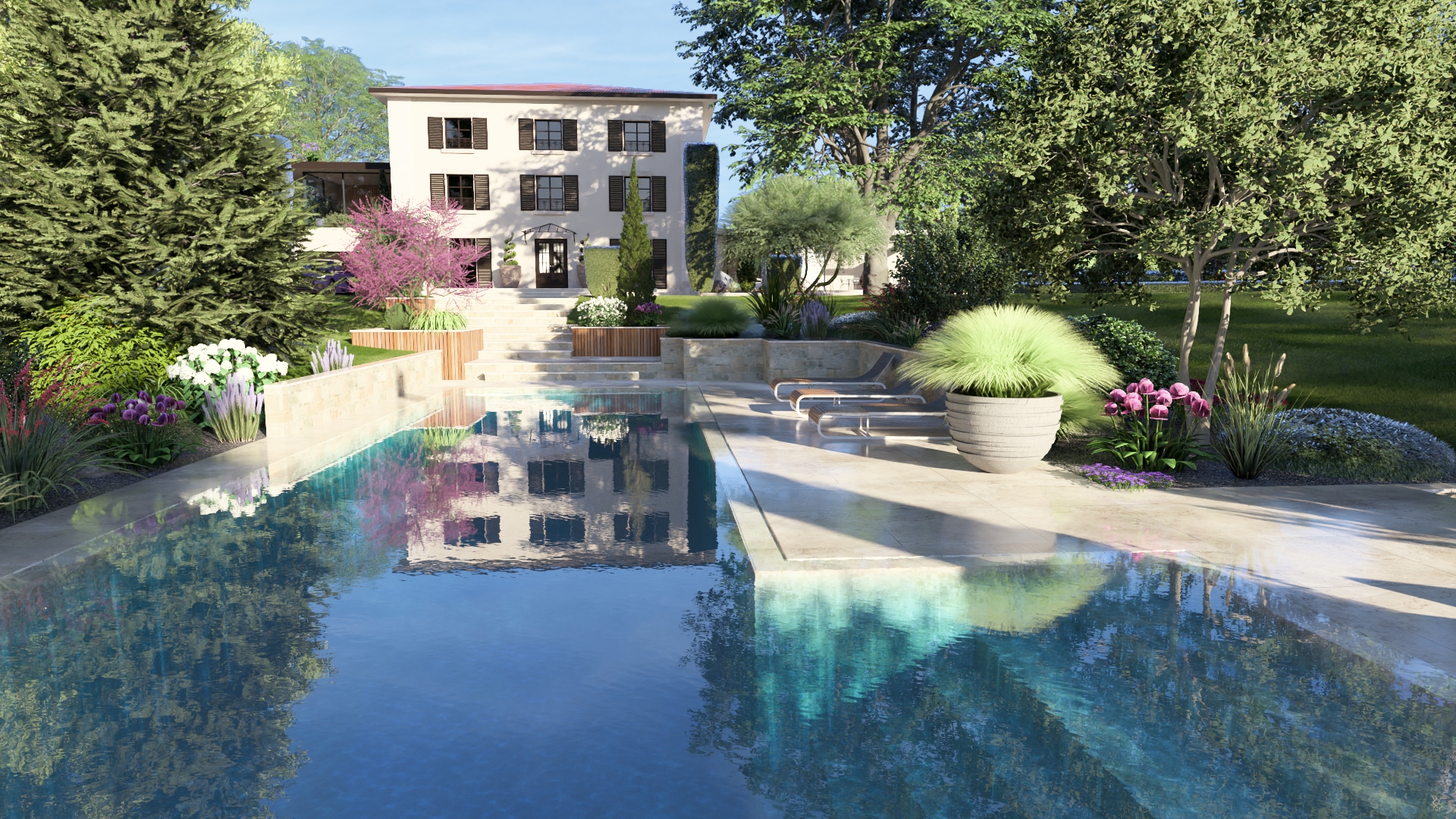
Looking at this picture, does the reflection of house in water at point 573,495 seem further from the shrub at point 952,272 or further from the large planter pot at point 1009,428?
the shrub at point 952,272

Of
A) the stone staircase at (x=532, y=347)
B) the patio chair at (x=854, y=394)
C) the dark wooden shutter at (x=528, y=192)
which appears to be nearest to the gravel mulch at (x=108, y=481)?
the patio chair at (x=854, y=394)

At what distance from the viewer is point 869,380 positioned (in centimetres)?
1462

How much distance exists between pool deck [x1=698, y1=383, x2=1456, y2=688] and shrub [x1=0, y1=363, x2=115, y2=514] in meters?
6.02

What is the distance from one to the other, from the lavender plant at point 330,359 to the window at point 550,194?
26487mm

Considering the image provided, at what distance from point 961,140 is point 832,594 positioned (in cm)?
2935

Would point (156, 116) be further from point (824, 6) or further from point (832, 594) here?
point (824, 6)

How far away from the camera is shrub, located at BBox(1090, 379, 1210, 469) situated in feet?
28.6

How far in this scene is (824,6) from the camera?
32250mm

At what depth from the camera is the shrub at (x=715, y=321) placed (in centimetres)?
2005

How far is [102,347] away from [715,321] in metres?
11.8

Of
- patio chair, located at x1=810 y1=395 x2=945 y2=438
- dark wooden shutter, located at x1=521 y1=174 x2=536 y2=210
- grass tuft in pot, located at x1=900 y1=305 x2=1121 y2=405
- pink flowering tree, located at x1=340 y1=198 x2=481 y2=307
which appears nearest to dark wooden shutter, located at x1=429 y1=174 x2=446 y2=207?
dark wooden shutter, located at x1=521 y1=174 x2=536 y2=210

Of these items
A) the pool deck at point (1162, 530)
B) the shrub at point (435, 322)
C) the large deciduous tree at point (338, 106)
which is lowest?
the pool deck at point (1162, 530)

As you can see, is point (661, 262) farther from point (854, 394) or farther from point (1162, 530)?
point (1162, 530)

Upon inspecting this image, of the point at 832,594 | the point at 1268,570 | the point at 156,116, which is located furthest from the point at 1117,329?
the point at 156,116
